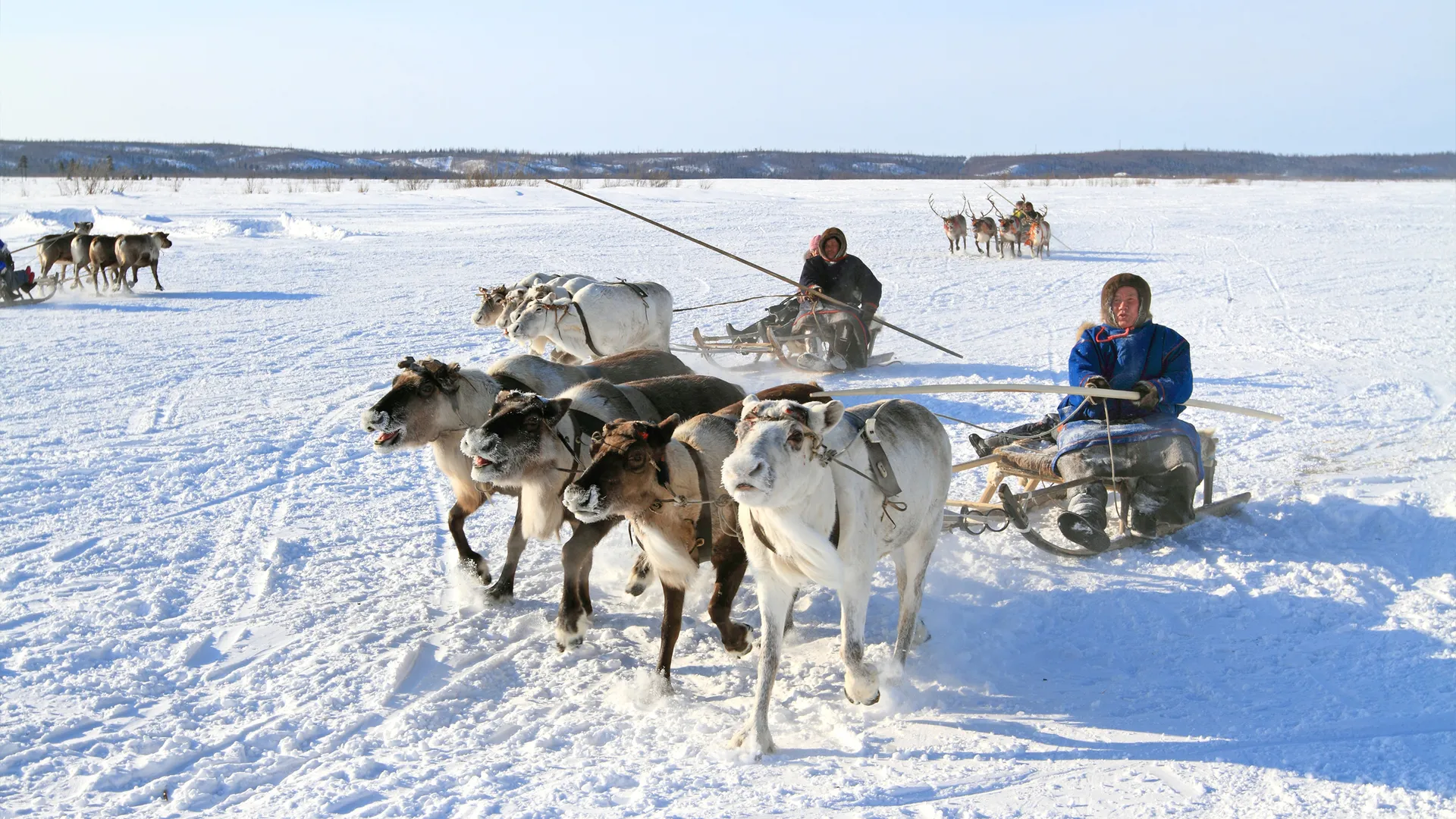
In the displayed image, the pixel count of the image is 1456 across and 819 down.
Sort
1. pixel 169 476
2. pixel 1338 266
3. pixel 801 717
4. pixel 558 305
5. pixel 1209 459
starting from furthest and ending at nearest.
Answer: pixel 1338 266
pixel 558 305
pixel 169 476
pixel 1209 459
pixel 801 717

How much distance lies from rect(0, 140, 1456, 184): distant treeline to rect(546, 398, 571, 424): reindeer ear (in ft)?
263

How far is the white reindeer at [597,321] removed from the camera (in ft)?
31.3

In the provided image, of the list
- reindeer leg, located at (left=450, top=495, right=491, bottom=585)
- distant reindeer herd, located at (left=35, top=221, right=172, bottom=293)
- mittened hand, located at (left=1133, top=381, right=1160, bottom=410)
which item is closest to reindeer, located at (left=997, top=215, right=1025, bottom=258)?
distant reindeer herd, located at (left=35, top=221, right=172, bottom=293)

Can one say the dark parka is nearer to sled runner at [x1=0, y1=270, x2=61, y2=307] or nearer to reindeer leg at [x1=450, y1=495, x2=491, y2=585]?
reindeer leg at [x1=450, y1=495, x2=491, y2=585]

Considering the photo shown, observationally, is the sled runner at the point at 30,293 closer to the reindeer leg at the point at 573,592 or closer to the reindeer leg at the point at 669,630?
the reindeer leg at the point at 573,592

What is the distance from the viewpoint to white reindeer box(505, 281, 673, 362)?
9555 millimetres

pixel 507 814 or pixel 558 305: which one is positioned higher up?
pixel 558 305

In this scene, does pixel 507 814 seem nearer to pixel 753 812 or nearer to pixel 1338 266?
pixel 753 812

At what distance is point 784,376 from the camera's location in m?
11.6

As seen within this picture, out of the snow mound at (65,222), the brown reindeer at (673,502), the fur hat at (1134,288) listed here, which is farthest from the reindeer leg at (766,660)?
A: the snow mound at (65,222)

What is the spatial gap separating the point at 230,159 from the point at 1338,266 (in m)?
99.9

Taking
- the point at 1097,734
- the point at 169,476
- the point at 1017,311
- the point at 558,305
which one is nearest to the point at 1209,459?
the point at 1097,734

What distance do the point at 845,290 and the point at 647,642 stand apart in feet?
23.6

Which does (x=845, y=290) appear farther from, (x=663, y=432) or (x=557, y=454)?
(x=663, y=432)
